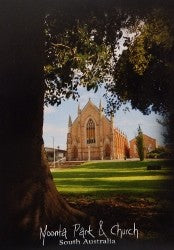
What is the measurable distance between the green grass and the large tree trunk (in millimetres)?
811

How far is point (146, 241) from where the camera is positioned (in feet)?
22.1

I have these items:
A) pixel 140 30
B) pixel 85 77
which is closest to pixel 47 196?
pixel 85 77

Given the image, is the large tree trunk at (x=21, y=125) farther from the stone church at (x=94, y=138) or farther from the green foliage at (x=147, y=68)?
Answer: the green foliage at (x=147, y=68)

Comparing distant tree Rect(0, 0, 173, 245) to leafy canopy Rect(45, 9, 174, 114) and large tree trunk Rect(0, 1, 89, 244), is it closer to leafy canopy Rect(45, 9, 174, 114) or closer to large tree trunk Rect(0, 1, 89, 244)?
large tree trunk Rect(0, 1, 89, 244)

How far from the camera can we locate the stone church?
7.89 m

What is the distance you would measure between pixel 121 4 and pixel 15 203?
4.14m

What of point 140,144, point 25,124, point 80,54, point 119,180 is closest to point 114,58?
point 80,54

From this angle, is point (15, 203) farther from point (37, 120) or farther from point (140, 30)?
point (140, 30)

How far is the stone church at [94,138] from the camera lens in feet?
25.9

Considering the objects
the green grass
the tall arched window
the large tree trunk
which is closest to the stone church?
the tall arched window

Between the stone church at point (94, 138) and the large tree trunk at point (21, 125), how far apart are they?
113cm

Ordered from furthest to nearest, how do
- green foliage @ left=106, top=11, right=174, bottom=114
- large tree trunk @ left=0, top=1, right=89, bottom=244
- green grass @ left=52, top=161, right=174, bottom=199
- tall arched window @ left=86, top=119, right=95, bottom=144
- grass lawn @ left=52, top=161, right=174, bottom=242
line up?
tall arched window @ left=86, top=119, right=95, bottom=144 → green foliage @ left=106, top=11, right=174, bottom=114 → green grass @ left=52, top=161, right=174, bottom=199 → grass lawn @ left=52, top=161, right=174, bottom=242 → large tree trunk @ left=0, top=1, right=89, bottom=244

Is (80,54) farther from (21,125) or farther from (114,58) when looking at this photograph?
(21,125)

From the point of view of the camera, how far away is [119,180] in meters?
8.77
